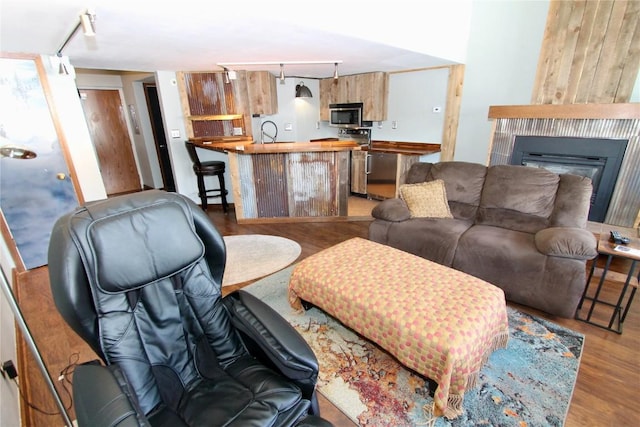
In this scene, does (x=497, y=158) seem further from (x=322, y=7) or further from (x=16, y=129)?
(x=16, y=129)

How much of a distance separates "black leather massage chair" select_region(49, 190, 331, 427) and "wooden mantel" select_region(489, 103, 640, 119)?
3684 millimetres

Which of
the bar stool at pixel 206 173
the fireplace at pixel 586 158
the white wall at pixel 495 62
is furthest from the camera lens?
the bar stool at pixel 206 173

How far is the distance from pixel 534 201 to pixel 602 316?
1.00 metres

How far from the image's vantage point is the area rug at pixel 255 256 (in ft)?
9.73

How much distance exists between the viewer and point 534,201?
2713 millimetres

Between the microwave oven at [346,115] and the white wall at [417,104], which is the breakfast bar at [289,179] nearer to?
the white wall at [417,104]

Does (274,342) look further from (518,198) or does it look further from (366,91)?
(366,91)

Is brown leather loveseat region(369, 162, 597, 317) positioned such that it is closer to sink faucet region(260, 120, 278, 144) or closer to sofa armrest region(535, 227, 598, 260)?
sofa armrest region(535, 227, 598, 260)

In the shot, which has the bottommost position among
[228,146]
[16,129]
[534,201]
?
[534,201]

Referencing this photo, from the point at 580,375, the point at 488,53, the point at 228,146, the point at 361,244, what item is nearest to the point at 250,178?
the point at 228,146

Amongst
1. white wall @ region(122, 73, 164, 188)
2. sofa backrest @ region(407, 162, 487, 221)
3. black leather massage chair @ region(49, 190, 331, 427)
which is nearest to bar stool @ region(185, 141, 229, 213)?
white wall @ region(122, 73, 164, 188)

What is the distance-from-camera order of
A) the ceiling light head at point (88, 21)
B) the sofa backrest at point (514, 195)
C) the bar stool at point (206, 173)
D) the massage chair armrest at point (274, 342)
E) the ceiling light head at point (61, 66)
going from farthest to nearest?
1. the bar stool at point (206, 173)
2. the ceiling light head at point (61, 66)
3. the sofa backrest at point (514, 195)
4. the ceiling light head at point (88, 21)
5. the massage chair armrest at point (274, 342)

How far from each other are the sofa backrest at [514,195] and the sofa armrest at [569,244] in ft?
1.06

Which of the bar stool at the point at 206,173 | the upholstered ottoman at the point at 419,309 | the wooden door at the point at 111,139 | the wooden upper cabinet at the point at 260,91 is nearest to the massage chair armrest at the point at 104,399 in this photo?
the upholstered ottoman at the point at 419,309
